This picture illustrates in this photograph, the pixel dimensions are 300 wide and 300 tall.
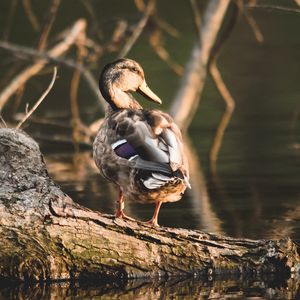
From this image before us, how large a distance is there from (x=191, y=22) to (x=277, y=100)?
4.99 metres

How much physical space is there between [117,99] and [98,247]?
127cm

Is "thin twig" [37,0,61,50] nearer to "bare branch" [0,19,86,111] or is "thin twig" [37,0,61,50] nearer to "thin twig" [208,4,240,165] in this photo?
"bare branch" [0,19,86,111]

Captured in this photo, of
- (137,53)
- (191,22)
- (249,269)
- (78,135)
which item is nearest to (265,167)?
(78,135)

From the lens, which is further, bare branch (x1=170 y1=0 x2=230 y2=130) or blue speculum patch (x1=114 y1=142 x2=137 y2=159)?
bare branch (x1=170 y1=0 x2=230 y2=130)

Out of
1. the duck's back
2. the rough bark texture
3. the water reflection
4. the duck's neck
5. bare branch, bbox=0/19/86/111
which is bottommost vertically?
the water reflection

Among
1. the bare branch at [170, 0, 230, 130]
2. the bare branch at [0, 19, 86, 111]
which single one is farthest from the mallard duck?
the bare branch at [170, 0, 230, 130]

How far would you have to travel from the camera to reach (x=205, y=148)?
39.9 feet

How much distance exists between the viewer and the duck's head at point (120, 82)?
722cm

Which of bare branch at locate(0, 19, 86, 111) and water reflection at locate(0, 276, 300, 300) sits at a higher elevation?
bare branch at locate(0, 19, 86, 111)

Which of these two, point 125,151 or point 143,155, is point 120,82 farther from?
point 143,155

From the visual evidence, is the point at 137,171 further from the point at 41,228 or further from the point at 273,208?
the point at 273,208

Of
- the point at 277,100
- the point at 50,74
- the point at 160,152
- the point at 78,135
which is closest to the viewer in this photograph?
the point at 160,152

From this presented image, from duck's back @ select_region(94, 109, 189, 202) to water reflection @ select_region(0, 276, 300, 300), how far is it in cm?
53

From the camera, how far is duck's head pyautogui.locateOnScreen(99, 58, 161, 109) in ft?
23.7
